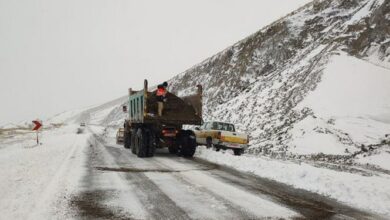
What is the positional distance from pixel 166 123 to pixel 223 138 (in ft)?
13.2

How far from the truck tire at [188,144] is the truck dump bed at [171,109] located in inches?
25.4

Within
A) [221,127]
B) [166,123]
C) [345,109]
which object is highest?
[345,109]

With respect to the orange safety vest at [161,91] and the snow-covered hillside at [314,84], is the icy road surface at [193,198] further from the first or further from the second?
the snow-covered hillside at [314,84]

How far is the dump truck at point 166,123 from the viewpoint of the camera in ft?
54.4

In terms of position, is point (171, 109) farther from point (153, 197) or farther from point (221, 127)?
point (153, 197)

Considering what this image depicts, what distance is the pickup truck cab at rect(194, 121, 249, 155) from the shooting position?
65.0 feet

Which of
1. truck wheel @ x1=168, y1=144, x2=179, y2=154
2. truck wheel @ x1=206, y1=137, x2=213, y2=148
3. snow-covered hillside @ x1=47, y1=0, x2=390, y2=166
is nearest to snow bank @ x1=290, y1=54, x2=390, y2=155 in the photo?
snow-covered hillside @ x1=47, y1=0, x2=390, y2=166

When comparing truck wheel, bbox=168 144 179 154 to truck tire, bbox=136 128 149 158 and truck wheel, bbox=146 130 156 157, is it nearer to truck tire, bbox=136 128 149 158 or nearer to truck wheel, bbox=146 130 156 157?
truck wheel, bbox=146 130 156 157

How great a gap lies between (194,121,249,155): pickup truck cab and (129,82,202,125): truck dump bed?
2.79 meters

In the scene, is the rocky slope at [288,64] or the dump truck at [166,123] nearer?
the dump truck at [166,123]

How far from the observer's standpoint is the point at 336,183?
9336 millimetres

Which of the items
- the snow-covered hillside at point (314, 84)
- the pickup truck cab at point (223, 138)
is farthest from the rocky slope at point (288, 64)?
the pickup truck cab at point (223, 138)

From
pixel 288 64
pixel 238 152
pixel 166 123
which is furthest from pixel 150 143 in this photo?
pixel 288 64

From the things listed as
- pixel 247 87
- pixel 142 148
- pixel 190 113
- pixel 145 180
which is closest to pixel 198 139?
pixel 190 113
